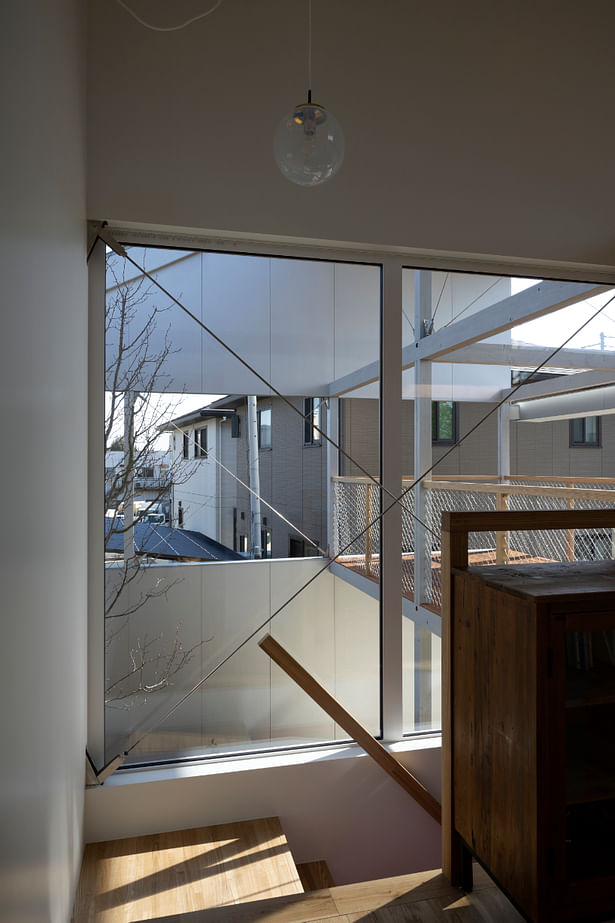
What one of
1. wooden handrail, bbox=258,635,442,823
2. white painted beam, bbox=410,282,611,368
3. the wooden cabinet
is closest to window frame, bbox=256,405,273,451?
white painted beam, bbox=410,282,611,368

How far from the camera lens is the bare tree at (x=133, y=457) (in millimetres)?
2604

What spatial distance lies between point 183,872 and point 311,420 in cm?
180

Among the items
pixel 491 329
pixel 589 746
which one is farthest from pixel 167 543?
pixel 491 329

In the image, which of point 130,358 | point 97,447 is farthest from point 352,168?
point 97,447

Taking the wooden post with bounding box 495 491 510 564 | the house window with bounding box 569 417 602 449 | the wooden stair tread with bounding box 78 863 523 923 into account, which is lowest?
the wooden stair tread with bounding box 78 863 523 923

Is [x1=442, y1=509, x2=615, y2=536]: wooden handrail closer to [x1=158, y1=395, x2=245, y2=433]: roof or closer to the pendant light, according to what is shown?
the pendant light

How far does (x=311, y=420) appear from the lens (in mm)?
2830

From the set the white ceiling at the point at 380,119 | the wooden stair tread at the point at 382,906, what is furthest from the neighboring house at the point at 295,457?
the wooden stair tread at the point at 382,906

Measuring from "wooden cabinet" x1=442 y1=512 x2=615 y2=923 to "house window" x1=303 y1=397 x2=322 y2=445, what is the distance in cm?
119

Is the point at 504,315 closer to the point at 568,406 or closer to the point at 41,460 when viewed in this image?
the point at 568,406

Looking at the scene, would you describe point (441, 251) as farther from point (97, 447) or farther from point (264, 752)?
point (264, 752)

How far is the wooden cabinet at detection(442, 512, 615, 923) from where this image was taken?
1517 millimetres

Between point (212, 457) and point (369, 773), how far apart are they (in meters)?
1.52

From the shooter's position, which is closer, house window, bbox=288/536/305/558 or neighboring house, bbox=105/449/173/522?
neighboring house, bbox=105/449/173/522
